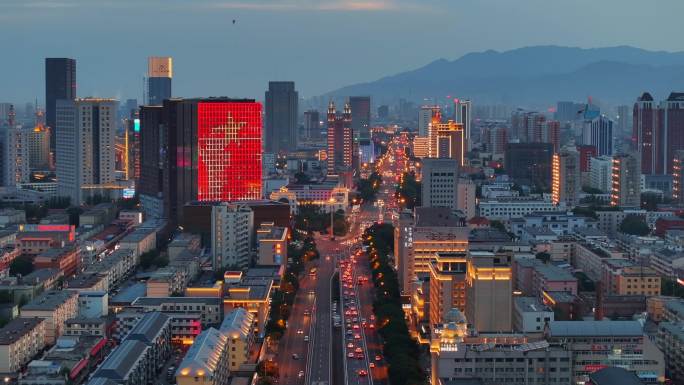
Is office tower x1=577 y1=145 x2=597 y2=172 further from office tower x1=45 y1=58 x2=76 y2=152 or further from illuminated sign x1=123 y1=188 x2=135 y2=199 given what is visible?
office tower x1=45 y1=58 x2=76 y2=152

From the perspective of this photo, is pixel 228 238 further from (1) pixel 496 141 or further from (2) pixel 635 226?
(1) pixel 496 141

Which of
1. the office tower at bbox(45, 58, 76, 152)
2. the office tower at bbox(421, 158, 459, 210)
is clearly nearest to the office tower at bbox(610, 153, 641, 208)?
the office tower at bbox(421, 158, 459, 210)

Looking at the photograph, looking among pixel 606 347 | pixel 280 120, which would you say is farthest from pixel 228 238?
pixel 280 120

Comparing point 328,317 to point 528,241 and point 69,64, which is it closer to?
point 528,241

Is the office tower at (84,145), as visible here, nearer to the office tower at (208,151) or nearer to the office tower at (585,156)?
the office tower at (208,151)

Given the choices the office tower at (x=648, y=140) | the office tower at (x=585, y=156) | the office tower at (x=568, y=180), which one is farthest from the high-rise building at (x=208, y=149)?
the office tower at (x=648, y=140)
